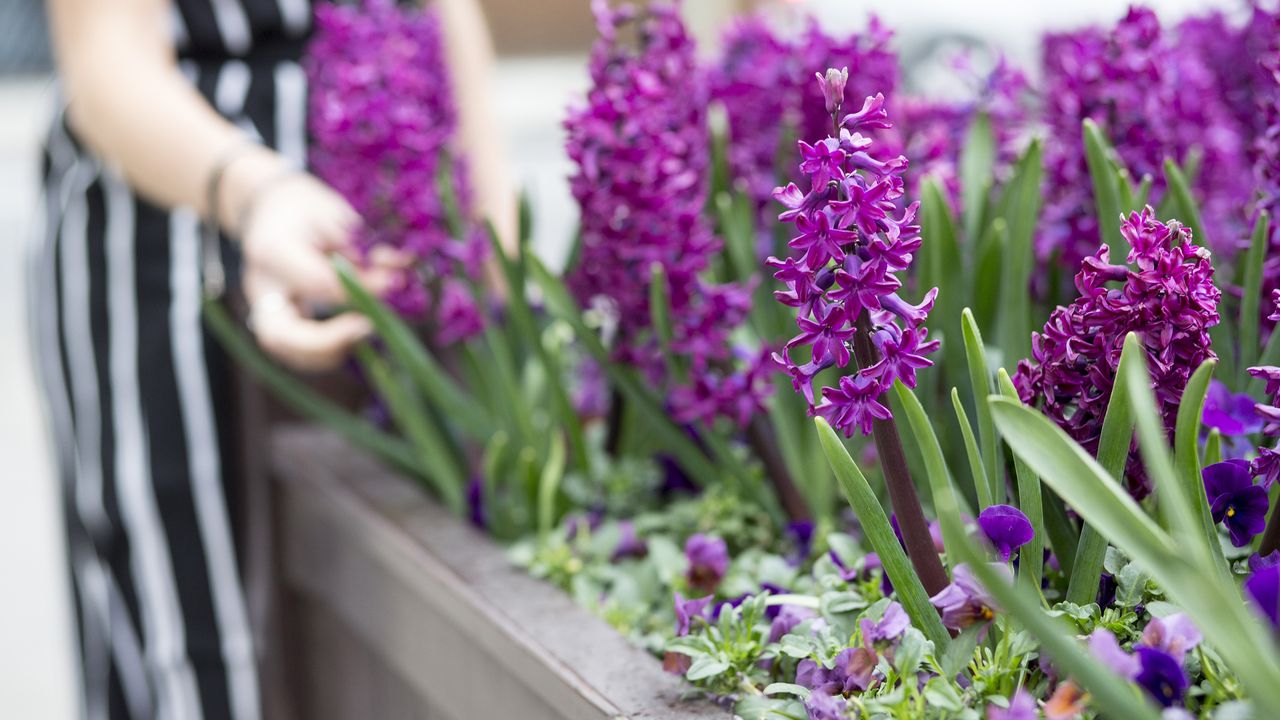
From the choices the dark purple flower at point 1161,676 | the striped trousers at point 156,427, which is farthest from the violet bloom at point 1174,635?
the striped trousers at point 156,427

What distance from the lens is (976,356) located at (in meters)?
0.53

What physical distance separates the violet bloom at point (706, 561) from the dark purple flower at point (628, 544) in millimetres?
123

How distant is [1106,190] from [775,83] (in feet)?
1.05

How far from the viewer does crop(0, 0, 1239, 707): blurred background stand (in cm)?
207

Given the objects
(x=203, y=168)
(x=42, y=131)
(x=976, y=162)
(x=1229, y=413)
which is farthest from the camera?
(x=42, y=131)

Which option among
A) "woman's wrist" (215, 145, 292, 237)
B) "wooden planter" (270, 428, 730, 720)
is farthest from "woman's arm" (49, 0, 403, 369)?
"wooden planter" (270, 428, 730, 720)

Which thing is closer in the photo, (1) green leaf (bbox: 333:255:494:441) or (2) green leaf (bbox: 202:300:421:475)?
(1) green leaf (bbox: 333:255:494:441)

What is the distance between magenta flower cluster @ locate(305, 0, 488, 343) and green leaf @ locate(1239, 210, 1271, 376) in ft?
1.93

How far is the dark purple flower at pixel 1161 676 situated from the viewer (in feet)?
1.45

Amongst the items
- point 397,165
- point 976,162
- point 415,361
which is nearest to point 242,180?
point 397,165

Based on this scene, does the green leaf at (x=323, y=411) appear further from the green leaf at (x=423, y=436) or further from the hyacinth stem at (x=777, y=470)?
the hyacinth stem at (x=777, y=470)

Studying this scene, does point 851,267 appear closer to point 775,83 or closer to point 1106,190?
point 1106,190

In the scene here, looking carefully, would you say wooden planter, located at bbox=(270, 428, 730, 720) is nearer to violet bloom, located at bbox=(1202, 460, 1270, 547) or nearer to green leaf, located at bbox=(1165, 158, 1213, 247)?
A: violet bloom, located at bbox=(1202, 460, 1270, 547)

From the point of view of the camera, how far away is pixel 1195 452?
0.47 metres
